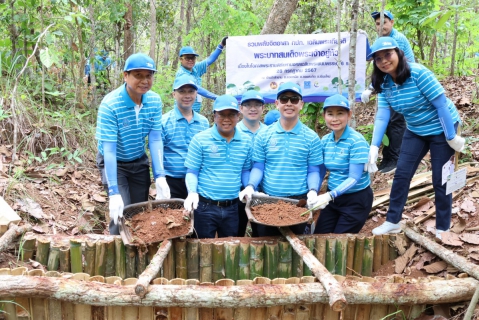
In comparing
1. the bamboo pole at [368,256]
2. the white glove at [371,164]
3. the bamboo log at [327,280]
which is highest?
the white glove at [371,164]

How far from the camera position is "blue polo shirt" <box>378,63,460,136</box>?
351cm

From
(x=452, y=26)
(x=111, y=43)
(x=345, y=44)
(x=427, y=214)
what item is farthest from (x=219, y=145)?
(x=111, y=43)

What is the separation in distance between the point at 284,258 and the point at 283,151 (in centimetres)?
101

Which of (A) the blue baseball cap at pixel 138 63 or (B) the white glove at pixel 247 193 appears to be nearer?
(A) the blue baseball cap at pixel 138 63

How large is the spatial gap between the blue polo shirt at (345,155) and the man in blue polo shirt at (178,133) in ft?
4.69

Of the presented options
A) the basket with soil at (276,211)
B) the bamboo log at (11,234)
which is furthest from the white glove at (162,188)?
the bamboo log at (11,234)

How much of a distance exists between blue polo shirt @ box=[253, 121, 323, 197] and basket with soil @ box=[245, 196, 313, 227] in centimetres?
16

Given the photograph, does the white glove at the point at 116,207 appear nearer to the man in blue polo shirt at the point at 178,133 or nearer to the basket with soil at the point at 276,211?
the man in blue polo shirt at the point at 178,133

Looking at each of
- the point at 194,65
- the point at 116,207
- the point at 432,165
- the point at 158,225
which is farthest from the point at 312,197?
the point at 194,65

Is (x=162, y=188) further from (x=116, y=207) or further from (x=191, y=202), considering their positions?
(x=116, y=207)

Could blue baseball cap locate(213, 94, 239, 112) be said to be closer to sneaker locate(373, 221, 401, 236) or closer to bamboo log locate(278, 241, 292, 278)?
bamboo log locate(278, 241, 292, 278)

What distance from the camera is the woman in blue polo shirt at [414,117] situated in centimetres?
352

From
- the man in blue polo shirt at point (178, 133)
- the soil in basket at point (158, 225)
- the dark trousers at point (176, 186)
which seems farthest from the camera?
the dark trousers at point (176, 186)

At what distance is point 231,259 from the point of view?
151 inches
